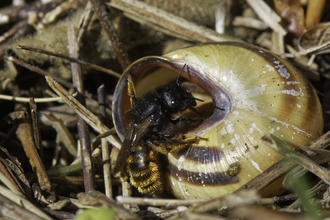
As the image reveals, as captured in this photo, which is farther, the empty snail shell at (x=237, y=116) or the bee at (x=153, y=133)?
the bee at (x=153, y=133)

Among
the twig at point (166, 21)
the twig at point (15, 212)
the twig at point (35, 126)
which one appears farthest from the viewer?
the twig at point (166, 21)

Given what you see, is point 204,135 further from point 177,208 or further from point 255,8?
point 255,8

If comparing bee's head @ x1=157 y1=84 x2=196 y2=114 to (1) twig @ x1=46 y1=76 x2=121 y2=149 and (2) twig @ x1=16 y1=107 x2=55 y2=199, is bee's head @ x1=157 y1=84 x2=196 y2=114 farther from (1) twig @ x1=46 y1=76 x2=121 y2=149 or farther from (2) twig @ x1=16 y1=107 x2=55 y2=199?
(2) twig @ x1=16 y1=107 x2=55 y2=199

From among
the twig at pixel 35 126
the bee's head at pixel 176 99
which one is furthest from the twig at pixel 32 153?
the bee's head at pixel 176 99

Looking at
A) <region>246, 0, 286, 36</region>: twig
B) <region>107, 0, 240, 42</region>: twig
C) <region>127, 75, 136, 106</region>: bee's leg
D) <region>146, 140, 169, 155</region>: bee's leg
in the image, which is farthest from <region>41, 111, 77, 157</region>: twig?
<region>246, 0, 286, 36</region>: twig

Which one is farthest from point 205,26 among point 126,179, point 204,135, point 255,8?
Result: point 126,179

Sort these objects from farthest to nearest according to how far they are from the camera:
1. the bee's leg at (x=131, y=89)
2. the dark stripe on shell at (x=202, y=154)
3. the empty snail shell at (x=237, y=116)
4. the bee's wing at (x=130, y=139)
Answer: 1. the bee's leg at (x=131, y=89)
2. the bee's wing at (x=130, y=139)
3. the dark stripe on shell at (x=202, y=154)
4. the empty snail shell at (x=237, y=116)

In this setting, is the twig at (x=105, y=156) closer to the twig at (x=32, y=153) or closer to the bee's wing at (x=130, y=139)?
the bee's wing at (x=130, y=139)

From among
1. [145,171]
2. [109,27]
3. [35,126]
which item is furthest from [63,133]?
[109,27]
